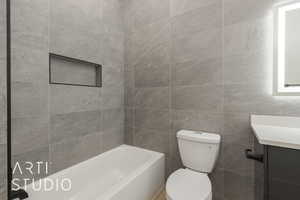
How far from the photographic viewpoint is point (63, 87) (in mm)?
1445

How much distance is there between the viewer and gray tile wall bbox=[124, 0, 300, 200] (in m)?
1.34

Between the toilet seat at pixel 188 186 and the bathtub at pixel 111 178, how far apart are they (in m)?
0.32

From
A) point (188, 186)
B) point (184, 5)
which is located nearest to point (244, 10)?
point (184, 5)

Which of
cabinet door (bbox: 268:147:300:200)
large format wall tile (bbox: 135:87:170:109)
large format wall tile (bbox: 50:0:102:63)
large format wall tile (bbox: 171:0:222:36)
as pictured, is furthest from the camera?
large format wall tile (bbox: 135:87:170:109)

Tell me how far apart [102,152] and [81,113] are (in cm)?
59

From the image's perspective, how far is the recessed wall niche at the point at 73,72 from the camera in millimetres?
1454

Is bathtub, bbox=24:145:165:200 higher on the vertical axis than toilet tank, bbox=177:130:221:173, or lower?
lower

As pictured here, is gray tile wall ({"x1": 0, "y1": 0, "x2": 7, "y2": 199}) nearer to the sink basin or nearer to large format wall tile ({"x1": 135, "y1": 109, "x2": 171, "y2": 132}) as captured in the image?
large format wall tile ({"x1": 135, "y1": 109, "x2": 171, "y2": 132})

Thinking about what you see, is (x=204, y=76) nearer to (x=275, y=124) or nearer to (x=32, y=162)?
(x=275, y=124)

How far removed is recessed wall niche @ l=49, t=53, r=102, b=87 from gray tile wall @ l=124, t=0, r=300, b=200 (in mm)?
456

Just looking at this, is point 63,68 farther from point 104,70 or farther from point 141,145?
point 141,145

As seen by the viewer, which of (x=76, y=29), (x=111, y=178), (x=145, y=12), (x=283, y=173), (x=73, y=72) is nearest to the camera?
(x=283, y=173)

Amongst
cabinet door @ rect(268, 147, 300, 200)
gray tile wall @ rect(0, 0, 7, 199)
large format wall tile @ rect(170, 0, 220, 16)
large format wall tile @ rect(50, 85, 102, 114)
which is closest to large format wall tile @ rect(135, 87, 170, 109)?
large format wall tile @ rect(50, 85, 102, 114)

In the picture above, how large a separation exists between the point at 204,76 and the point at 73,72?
1.39 meters
